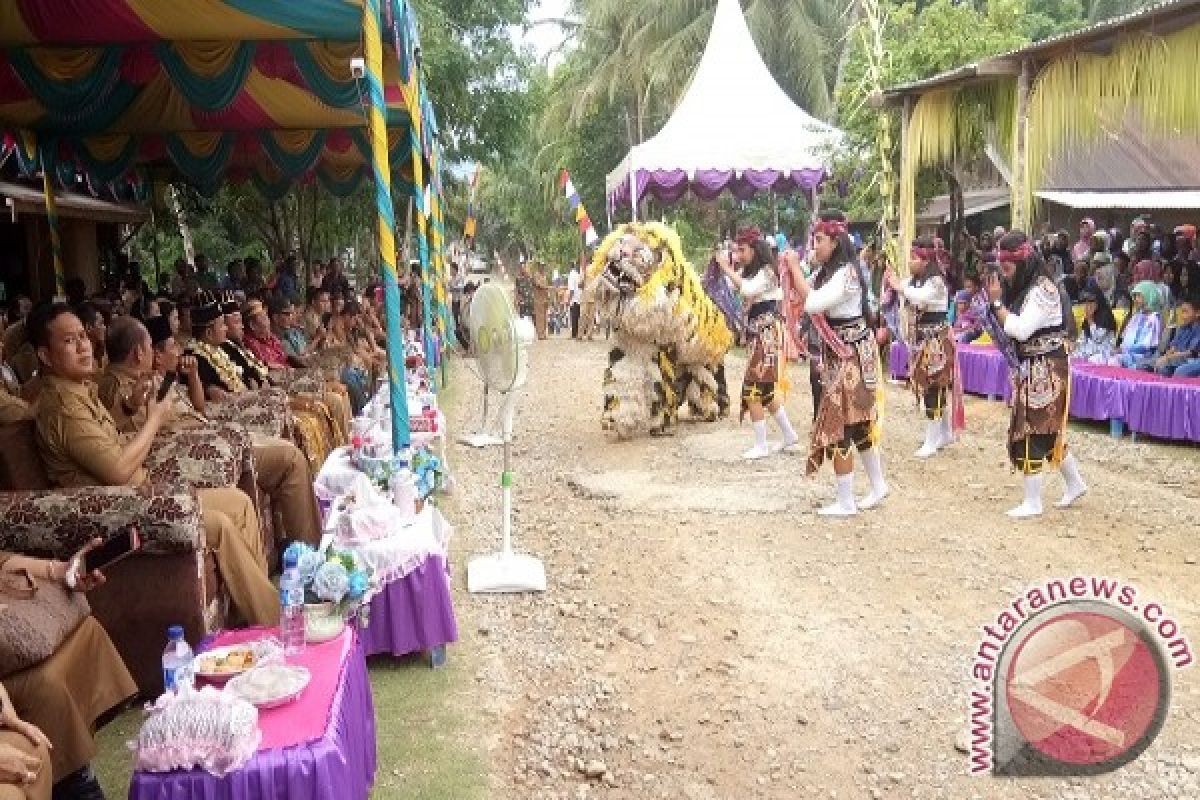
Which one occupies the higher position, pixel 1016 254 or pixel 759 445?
pixel 1016 254

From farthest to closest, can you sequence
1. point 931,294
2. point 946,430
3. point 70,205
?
point 70,205
point 946,430
point 931,294

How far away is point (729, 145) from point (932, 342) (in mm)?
6505

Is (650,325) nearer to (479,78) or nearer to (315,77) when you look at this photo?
(315,77)

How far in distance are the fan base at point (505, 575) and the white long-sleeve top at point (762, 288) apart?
332 cm

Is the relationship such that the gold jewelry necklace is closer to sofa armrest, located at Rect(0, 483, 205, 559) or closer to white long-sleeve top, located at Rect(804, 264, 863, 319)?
sofa armrest, located at Rect(0, 483, 205, 559)

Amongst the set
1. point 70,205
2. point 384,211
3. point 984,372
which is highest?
point 70,205

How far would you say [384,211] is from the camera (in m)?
4.73

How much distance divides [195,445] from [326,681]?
5.64ft

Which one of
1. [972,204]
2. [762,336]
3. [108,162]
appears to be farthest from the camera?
[972,204]

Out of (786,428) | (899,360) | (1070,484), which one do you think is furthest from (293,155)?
(1070,484)

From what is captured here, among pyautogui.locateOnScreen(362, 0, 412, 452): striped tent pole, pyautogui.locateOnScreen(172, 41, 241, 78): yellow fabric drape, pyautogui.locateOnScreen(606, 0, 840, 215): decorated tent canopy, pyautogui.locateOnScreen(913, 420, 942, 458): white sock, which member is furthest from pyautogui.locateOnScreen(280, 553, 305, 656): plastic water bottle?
pyautogui.locateOnScreen(606, 0, 840, 215): decorated tent canopy

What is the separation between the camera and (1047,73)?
341 inches

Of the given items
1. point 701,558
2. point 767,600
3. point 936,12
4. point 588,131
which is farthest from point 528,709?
point 588,131

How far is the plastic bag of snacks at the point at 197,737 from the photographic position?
2422 millimetres
